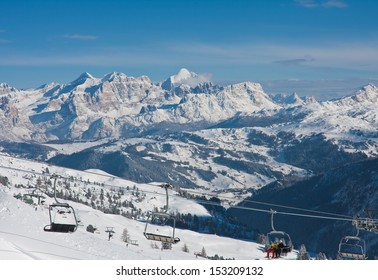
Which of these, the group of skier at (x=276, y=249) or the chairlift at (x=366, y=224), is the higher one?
the chairlift at (x=366, y=224)

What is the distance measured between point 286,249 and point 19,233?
3564 inches

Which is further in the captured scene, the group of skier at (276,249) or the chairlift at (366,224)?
the chairlift at (366,224)

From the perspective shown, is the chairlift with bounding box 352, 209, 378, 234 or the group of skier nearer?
the group of skier

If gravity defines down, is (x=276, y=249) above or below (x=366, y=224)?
below

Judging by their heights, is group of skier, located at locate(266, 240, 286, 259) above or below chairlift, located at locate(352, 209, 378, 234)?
below

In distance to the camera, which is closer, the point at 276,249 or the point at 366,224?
the point at 276,249
